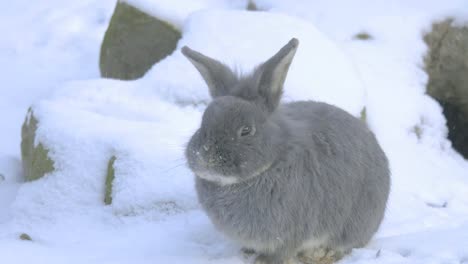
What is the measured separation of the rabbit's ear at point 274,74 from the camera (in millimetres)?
3285

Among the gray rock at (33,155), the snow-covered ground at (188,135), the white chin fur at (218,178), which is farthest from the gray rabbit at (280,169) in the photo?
the gray rock at (33,155)

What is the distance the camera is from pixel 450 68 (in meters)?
7.48

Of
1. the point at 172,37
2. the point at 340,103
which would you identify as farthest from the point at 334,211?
the point at 172,37

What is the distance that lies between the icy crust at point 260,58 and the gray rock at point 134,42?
2.03 feet

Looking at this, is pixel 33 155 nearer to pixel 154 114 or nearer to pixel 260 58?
pixel 154 114

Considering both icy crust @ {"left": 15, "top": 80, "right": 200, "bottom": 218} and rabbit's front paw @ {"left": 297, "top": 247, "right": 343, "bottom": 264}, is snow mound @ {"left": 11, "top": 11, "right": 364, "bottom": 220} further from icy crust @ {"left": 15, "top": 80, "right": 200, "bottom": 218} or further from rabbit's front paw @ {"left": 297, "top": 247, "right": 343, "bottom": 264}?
rabbit's front paw @ {"left": 297, "top": 247, "right": 343, "bottom": 264}

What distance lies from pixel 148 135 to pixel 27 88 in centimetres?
439

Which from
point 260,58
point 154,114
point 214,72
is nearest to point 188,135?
point 154,114

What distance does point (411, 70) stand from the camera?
7309 mm

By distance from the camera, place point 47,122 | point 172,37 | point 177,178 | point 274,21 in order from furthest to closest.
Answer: point 172,37 < point 274,21 < point 47,122 < point 177,178

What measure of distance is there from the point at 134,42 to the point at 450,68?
139 inches

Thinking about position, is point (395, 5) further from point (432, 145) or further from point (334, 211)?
point (334, 211)

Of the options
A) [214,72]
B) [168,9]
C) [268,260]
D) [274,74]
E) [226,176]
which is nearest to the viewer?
[226,176]

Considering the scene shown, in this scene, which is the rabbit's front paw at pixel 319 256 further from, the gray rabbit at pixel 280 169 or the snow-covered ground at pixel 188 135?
the snow-covered ground at pixel 188 135
